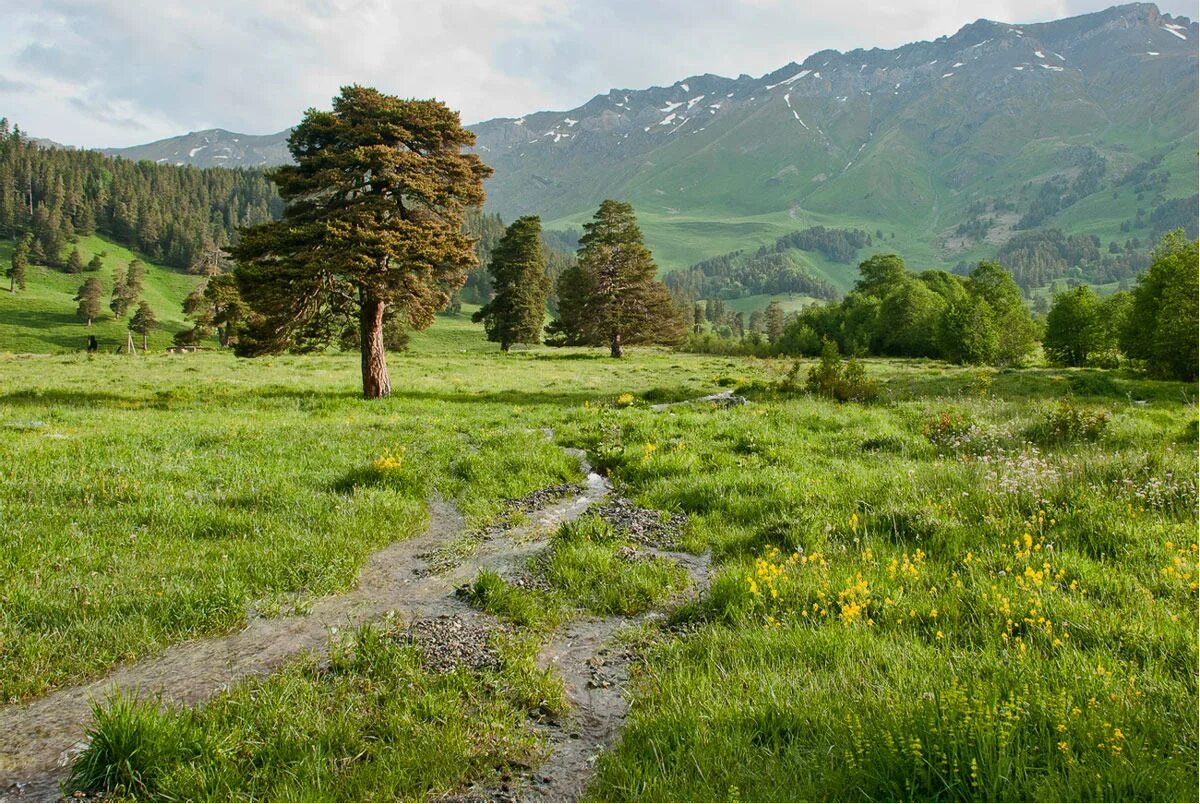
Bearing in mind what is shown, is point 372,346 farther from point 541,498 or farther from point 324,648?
point 324,648

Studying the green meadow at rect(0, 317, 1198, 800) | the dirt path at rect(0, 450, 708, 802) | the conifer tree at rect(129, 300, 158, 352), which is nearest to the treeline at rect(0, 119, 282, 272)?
the conifer tree at rect(129, 300, 158, 352)

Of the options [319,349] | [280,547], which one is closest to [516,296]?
[319,349]

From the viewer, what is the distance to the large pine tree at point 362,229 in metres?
21.1

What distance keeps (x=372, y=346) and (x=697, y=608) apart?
65.4ft

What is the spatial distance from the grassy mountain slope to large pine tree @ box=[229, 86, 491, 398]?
273 feet

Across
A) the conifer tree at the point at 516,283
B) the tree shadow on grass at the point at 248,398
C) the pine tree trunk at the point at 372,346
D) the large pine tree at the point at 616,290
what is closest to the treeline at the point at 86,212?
the conifer tree at the point at 516,283

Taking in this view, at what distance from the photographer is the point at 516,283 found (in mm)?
61281

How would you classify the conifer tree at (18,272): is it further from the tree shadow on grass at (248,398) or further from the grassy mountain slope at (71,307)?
the tree shadow on grass at (248,398)

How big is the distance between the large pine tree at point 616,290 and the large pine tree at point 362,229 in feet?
110

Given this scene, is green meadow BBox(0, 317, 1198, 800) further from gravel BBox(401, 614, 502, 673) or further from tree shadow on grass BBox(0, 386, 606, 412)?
tree shadow on grass BBox(0, 386, 606, 412)

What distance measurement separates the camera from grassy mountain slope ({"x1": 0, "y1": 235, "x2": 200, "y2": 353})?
10550 cm

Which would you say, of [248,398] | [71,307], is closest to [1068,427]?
[248,398]

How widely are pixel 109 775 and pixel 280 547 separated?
3.81 metres

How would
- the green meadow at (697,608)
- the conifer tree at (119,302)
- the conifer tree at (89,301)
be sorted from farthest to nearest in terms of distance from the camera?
the conifer tree at (119,302)
the conifer tree at (89,301)
the green meadow at (697,608)
